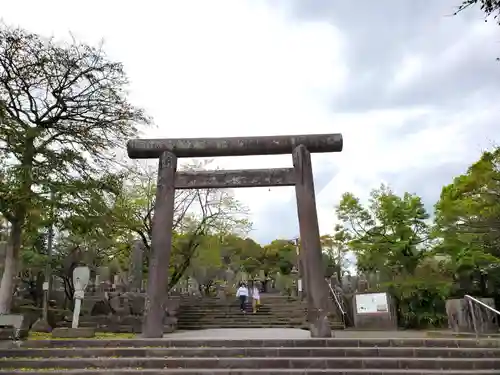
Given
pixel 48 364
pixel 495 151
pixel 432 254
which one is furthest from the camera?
pixel 432 254

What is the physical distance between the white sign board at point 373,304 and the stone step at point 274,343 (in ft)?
21.8

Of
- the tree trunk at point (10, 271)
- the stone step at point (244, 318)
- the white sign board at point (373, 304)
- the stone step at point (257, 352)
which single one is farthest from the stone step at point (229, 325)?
the stone step at point (257, 352)

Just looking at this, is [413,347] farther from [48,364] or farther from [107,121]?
[107,121]

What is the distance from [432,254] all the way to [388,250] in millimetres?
2055

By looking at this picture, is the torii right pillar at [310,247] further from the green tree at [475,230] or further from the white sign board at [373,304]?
the green tree at [475,230]

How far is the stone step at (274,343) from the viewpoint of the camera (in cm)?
868

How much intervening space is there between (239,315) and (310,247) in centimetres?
993

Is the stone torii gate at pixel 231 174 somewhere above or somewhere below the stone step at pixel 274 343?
above

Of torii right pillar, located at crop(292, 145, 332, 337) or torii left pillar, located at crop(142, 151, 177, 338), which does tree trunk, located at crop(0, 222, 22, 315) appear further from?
torii right pillar, located at crop(292, 145, 332, 337)

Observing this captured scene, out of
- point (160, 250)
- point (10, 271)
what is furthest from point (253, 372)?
point (10, 271)

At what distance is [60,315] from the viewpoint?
16766mm

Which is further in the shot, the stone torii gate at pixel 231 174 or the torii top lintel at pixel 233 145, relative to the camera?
the torii top lintel at pixel 233 145

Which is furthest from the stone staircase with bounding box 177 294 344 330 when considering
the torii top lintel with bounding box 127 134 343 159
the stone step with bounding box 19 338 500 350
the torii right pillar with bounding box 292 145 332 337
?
the torii top lintel with bounding box 127 134 343 159

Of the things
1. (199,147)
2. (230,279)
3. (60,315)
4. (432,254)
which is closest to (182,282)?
(230,279)
